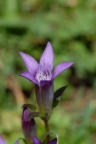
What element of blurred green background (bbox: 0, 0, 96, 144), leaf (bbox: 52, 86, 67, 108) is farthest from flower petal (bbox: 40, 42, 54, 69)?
blurred green background (bbox: 0, 0, 96, 144)

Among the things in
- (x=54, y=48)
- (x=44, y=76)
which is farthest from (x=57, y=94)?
(x=54, y=48)

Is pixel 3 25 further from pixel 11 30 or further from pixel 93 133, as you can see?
pixel 93 133

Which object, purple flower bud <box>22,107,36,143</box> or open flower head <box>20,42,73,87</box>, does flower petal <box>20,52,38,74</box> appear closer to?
open flower head <box>20,42,73,87</box>

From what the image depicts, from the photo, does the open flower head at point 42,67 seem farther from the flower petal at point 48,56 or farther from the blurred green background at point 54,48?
the blurred green background at point 54,48

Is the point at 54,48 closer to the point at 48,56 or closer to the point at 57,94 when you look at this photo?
the point at 48,56

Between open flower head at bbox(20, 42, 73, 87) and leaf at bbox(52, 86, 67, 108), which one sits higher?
open flower head at bbox(20, 42, 73, 87)

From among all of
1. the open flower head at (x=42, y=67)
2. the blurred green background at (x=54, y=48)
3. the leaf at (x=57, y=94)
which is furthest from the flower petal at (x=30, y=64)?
the blurred green background at (x=54, y=48)

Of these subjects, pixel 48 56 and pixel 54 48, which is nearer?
pixel 48 56
